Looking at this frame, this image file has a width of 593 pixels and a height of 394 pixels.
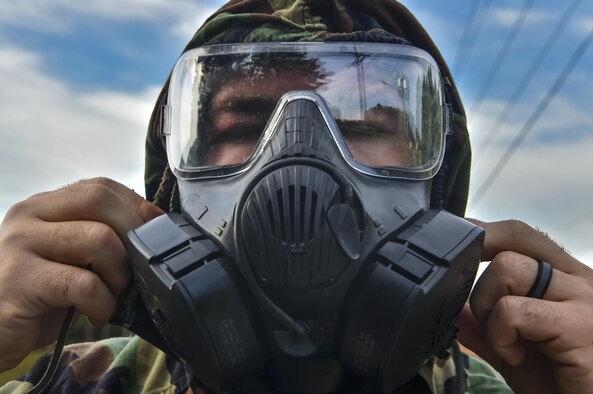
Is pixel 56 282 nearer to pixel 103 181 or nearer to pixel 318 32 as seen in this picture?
pixel 103 181

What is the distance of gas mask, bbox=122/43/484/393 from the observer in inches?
59.0

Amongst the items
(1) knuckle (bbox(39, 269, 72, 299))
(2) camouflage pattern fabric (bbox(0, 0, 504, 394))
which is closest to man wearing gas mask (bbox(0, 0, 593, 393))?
(1) knuckle (bbox(39, 269, 72, 299))

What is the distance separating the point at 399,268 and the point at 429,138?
599mm

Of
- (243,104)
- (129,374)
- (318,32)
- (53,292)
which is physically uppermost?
(318,32)

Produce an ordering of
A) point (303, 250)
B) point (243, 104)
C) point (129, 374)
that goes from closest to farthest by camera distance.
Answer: point (303, 250)
point (243, 104)
point (129, 374)

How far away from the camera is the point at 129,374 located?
2.41 m

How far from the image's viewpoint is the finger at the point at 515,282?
173 cm

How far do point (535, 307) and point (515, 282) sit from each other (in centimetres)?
8

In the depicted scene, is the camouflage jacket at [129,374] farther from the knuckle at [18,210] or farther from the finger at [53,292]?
the knuckle at [18,210]

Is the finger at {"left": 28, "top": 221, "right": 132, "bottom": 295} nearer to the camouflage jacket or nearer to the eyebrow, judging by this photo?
the eyebrow

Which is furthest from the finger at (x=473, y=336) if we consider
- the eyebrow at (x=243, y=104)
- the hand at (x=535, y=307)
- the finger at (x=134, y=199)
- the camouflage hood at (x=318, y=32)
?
the finger at (x=134, y=199)

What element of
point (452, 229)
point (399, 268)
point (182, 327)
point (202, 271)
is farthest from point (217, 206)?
point (452, 229)

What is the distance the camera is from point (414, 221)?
168cm

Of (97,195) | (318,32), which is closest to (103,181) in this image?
(97,195)
